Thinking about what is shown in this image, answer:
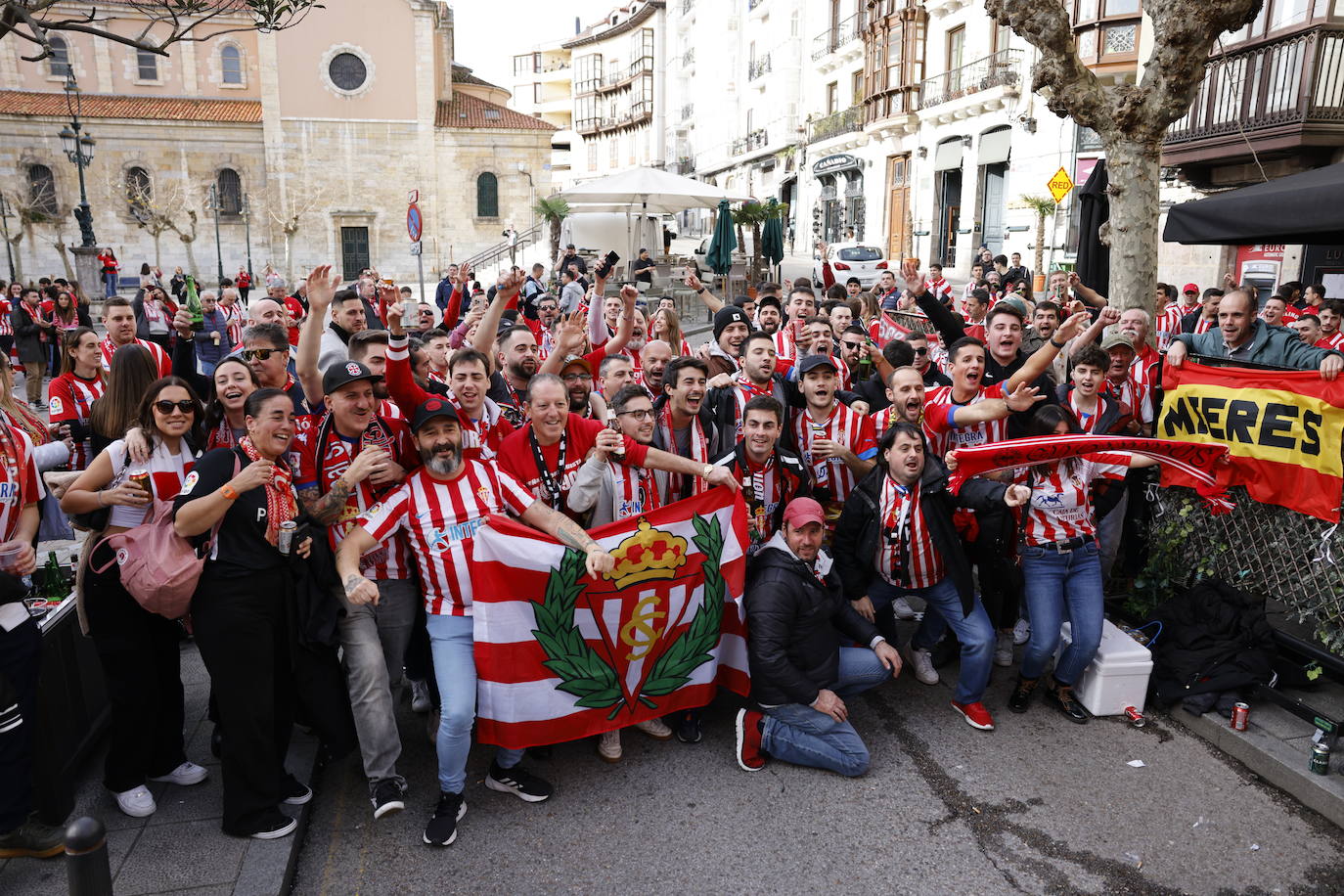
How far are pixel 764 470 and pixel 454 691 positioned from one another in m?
2.20

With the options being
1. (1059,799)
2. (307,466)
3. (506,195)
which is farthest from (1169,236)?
(506,195)

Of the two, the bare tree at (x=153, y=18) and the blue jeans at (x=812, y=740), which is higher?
the bare tree at (x=153, y=18)

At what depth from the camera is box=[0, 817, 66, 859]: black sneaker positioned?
12.4 feet

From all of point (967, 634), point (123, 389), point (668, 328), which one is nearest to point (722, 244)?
point (668, 328)

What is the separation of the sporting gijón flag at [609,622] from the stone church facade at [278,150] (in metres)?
39.8

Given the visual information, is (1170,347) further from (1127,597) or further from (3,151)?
(3,151)

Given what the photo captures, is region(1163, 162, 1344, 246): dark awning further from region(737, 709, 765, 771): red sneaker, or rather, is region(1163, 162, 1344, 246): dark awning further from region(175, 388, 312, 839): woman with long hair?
region(175, 388, 312, 839): woman with long hair

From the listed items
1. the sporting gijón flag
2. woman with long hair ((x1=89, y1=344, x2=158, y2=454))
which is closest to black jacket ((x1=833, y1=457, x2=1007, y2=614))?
the sporting gijón flag

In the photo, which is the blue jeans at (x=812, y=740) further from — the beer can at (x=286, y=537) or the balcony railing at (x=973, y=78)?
the balcony railing at (x=973, y=78)

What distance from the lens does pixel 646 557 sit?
182 inches

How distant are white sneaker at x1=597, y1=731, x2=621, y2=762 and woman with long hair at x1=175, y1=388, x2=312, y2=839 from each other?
5.09 feet

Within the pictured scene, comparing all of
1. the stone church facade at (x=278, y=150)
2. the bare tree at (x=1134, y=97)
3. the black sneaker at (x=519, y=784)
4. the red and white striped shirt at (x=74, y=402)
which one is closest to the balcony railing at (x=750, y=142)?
the stone church facade at (x=278, y=150)

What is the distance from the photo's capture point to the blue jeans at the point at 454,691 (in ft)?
13.6

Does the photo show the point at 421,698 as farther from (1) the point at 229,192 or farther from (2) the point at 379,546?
(1) the point at 229,192
